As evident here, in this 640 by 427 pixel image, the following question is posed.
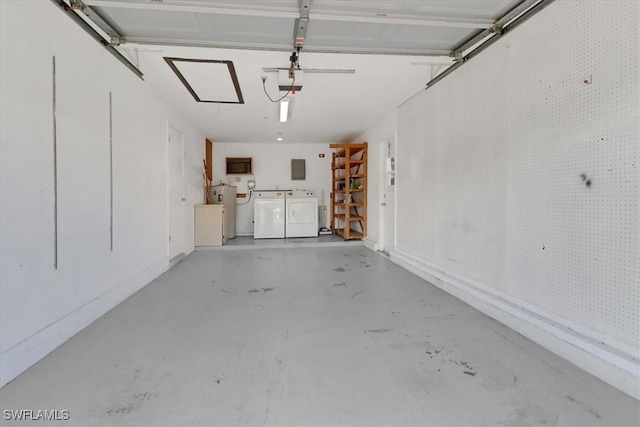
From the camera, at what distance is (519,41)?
2082 mm

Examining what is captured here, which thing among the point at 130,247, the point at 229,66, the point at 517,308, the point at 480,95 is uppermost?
the point at 229,66

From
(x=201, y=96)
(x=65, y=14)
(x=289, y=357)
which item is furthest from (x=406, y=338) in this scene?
(x=201, y=96)

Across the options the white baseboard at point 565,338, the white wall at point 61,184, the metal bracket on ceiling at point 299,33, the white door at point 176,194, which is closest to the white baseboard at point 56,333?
the white wall at point 61,184

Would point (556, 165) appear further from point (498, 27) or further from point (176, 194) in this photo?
point (176, 194)

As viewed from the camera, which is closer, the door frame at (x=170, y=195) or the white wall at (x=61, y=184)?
the white wall at (x=61, y=184)

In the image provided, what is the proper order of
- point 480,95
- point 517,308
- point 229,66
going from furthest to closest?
point 229,66
point 480,95
point 517,308

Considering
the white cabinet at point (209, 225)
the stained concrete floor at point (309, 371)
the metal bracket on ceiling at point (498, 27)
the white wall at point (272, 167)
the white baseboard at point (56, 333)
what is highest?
the metal bracket on ceiling at point (498, 27)

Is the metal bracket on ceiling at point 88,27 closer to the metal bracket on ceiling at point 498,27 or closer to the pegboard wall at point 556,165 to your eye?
A: the metal bracket on ceiling at point 498,27

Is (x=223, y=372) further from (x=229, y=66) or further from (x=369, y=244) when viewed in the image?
(x=369, y=244)

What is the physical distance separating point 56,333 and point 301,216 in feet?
15.8

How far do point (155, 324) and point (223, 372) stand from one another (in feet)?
3.24

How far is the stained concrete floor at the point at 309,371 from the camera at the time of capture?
129 cm

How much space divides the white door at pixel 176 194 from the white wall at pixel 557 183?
3.76 meters

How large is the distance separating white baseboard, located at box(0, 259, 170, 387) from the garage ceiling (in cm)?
215
